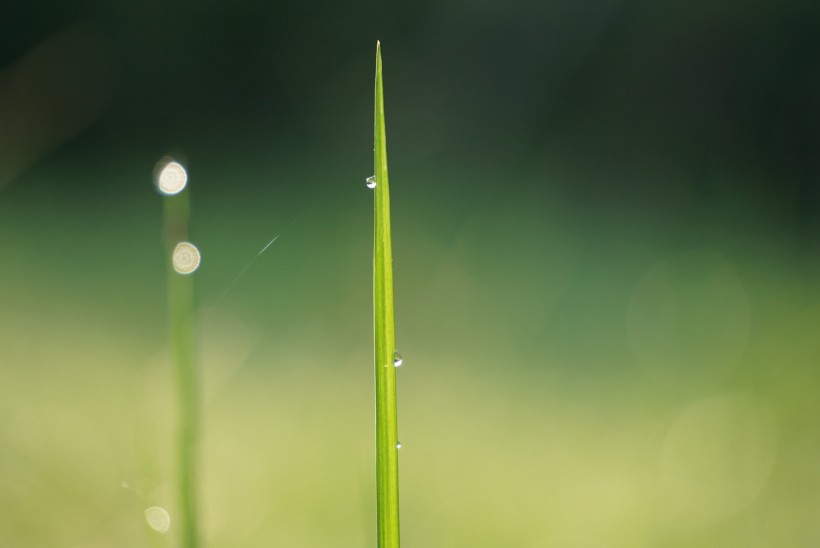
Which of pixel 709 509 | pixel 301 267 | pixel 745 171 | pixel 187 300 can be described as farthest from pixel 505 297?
pixel 187 300

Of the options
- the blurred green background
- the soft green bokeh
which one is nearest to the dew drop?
the blurred green background

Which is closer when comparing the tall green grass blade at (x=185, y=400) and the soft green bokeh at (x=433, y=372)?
the tall green grass blade at (x=185, y=400)

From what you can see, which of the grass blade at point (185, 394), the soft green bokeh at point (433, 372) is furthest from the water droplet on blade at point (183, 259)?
the soft green bokeh at point (433, 372)

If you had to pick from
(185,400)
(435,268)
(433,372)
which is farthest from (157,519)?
(435,268)

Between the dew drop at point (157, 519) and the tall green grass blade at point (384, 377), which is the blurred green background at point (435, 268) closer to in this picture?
the dew drop at point (157, 519)

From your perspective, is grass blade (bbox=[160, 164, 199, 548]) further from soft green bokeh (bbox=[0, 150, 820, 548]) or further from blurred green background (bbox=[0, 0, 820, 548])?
soft green bokeh (bbox=[0, 150, 820, 548])

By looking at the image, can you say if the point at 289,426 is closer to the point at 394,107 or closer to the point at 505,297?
the point at 505,297

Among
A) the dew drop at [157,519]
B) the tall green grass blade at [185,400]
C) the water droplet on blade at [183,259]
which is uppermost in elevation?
the water droplet on blade at [183,259]
